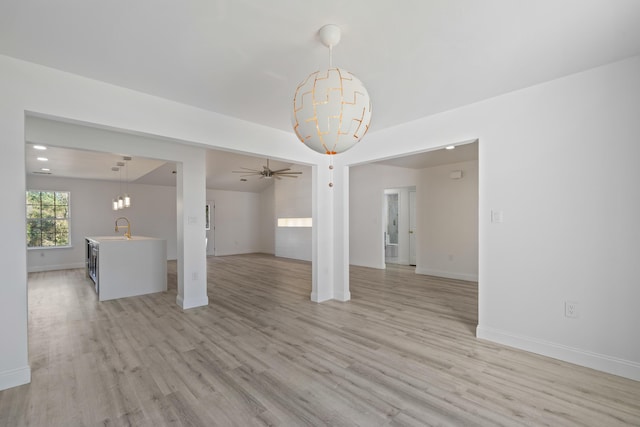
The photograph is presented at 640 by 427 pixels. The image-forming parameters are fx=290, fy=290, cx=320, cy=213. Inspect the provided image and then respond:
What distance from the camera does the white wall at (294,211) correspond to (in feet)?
32.2

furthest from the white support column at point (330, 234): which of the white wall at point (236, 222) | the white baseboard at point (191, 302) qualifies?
the white wall at point (236, 222)

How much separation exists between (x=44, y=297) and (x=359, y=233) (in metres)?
6.71

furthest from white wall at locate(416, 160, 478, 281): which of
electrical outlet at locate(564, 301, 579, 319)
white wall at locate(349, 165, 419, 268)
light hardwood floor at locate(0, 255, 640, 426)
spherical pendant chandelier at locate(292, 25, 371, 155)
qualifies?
spherical pendant chandelier at locate(292, 25, 371, 155)

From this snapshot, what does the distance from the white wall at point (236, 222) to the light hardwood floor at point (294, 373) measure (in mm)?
6746

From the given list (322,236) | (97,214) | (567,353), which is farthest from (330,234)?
(97,214)

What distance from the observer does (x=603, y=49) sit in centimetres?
222

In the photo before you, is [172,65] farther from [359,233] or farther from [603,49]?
[359,233]

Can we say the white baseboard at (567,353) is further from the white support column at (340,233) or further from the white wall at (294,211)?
the white wall at (294,211)

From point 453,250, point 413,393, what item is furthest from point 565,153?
point 453,250

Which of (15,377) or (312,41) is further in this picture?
(15,377)

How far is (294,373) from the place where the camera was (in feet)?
8.05

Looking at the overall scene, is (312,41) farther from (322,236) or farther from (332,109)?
(322,236)

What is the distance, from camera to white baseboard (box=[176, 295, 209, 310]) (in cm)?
430

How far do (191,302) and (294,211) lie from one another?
20.3ft
